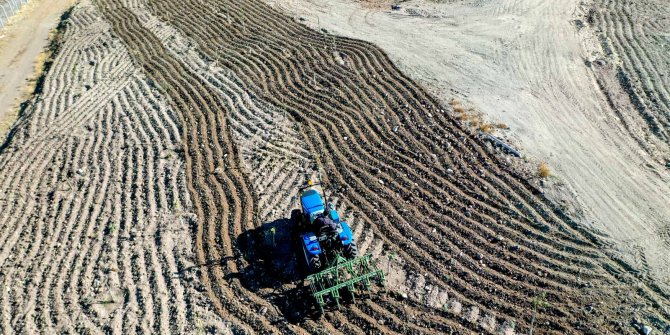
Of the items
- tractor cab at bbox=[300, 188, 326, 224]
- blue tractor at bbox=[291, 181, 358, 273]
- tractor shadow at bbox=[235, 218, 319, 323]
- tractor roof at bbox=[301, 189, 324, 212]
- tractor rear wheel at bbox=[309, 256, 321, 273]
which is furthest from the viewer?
tractor roof at bbox=[301, 189, 324, 212]

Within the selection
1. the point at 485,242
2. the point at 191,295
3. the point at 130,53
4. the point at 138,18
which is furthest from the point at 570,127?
the point at 138,18

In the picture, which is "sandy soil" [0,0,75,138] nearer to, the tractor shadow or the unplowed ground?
the unplowed ground

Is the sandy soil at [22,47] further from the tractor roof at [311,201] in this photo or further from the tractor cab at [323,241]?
the tractor cab at [323,241]

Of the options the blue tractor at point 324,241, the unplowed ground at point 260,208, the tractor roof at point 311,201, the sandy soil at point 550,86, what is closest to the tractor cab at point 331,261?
the blue tractor at point 324,241

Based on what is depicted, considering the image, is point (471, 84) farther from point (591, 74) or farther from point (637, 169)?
point (637, 169)

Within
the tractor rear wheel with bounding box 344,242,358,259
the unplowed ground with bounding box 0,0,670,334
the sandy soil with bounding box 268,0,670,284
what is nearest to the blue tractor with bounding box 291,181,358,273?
the tractor rear wheel with bounding box 344,242,358,259

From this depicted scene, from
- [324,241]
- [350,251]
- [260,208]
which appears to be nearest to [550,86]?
[350,251]
